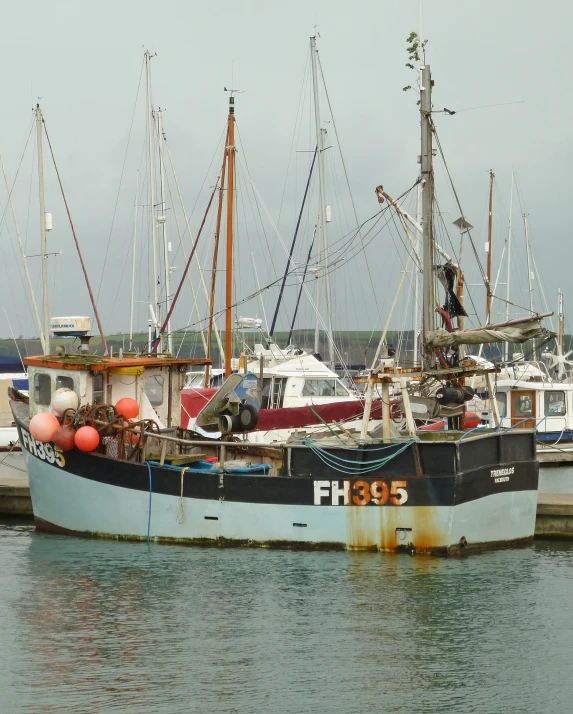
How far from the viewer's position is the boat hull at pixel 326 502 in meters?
15.9

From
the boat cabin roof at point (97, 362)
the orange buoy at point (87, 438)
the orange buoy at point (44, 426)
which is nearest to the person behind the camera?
the orange buoy at point (87, 438)

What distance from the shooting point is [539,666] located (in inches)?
465

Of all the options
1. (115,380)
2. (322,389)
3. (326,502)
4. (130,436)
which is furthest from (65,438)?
(322,389)

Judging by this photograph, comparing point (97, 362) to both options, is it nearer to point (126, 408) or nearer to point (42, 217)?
point (126, 408)

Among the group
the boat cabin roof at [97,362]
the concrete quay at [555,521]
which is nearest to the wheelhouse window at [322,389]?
the boat cabin roof at [97,362]

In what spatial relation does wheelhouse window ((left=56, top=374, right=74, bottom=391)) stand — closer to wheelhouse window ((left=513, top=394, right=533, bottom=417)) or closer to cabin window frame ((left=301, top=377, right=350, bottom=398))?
cabin window frame ((left=301, top=377, right=350, bottom=398))

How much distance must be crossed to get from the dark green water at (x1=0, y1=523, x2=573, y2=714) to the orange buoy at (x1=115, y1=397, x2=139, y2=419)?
2076 mm

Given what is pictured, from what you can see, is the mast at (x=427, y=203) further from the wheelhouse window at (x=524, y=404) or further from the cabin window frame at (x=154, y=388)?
the wheelhouse window at (x=524, y=404)

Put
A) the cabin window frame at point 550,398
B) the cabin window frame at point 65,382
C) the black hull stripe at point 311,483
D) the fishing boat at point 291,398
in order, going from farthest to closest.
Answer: the cabin window frame at point 550,398 → the fishing boat at point 291,398 → the cabin window frame at point 65,382 → the black hull stripe at point 311,483

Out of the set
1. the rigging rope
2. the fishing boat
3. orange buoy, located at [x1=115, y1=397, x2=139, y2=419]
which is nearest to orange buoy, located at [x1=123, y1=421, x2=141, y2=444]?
orange buoy, located at [x1=115, y1=397, x2=139, y2=419]

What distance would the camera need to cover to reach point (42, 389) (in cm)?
1877

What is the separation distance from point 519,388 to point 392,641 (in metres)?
22.6

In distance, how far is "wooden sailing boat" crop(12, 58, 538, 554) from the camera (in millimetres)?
16016

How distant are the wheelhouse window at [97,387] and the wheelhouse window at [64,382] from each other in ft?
1.18
